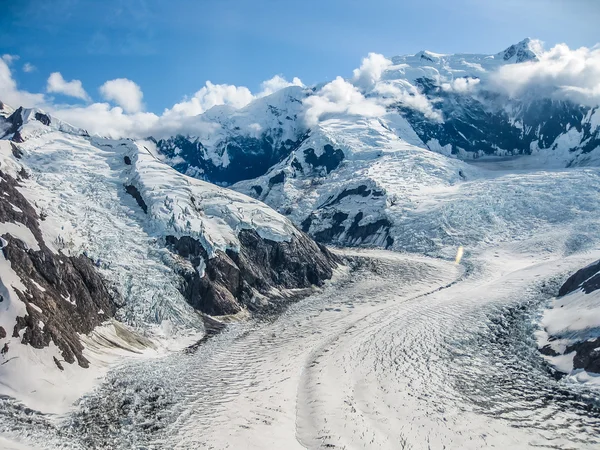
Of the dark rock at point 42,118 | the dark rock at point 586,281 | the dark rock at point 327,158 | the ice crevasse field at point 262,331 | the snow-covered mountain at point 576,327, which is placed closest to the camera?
the ice crevasse field at point 262,331

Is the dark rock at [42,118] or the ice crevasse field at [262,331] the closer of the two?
the ice crevasse field at [262,331]

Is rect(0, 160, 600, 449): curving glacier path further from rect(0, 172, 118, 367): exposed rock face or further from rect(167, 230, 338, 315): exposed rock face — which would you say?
rect(0, 172, 118, 367): exposed rock face

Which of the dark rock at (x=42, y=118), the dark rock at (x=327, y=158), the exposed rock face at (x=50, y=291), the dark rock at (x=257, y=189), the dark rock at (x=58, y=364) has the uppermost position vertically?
the dark rock at (x=42, y=118)

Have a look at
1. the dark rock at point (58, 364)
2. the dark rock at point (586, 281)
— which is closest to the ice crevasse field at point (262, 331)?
the dark rock at point (58, 364)

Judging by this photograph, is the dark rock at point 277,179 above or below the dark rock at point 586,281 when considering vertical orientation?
above

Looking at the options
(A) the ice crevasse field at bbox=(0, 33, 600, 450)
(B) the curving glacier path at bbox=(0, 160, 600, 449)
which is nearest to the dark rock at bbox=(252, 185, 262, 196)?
(A) the ice crevasse field at bbox=(0, 33, 600, 450)

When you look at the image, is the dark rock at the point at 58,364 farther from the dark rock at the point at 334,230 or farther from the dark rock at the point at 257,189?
the dark rock at the point at 257,189

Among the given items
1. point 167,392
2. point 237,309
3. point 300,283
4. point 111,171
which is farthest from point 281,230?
point 167,392
